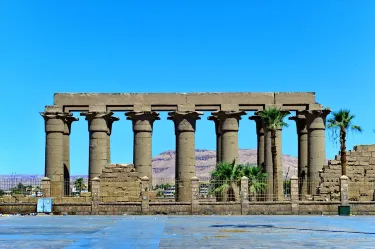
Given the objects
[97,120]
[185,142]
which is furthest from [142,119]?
[185,142]

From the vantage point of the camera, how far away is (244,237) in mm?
22844

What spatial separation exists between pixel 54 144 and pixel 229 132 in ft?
43.5

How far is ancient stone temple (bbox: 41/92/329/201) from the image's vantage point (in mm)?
49312

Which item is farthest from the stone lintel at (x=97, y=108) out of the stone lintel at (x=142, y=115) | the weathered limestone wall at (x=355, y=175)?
the weathered limestone wall at (x=355, y=175)

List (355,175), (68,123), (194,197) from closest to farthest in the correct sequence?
1. (194,197)
2. (355,175)
3. (68,123)

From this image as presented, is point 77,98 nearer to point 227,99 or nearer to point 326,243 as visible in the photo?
point 227,99

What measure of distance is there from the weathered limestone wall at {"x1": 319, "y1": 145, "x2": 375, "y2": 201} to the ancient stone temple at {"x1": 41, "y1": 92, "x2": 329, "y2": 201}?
7.49ft

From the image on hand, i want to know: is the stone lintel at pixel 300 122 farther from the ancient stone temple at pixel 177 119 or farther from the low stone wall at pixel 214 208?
the low stone wall at pixel 214 208

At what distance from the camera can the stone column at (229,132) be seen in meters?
49.3

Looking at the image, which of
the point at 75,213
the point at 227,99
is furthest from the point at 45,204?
the point at 227,99

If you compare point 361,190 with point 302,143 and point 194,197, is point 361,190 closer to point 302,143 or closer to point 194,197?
point 302,143

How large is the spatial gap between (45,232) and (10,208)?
18.1 meters

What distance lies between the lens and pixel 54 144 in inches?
1956

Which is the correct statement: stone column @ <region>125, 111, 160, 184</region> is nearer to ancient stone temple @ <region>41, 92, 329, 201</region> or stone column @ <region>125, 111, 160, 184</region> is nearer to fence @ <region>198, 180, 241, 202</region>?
ancient stone temple @ <region>41, 92, 329, 201</region>
